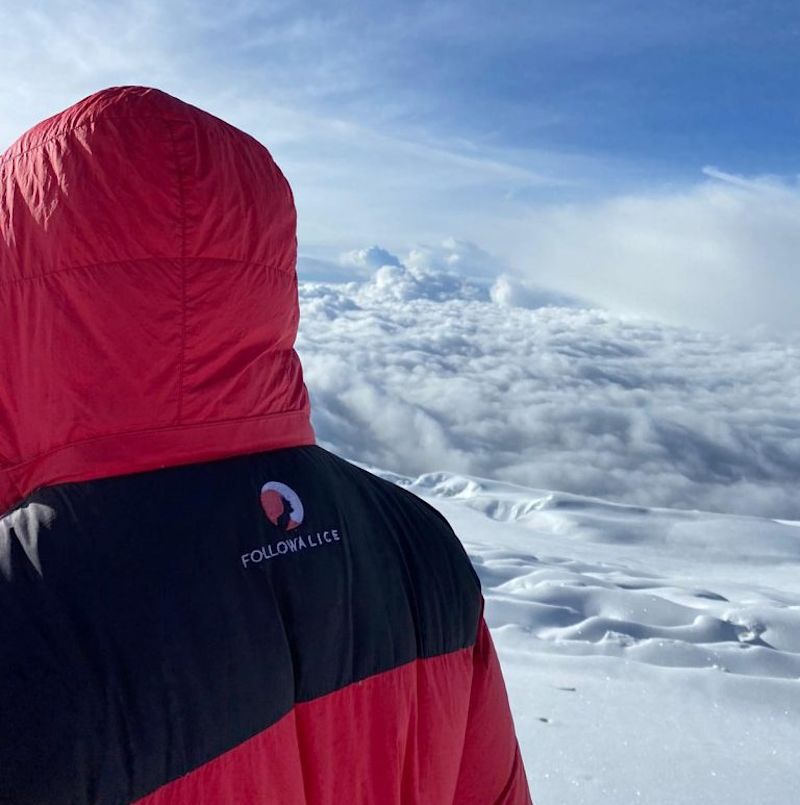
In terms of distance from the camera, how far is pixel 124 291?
739 mm

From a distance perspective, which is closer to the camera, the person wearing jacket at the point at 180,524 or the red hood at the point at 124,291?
the person wearing jacket at the point at 180,524

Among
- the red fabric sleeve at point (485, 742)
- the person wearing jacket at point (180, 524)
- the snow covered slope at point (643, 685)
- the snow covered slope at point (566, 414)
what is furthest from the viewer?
the snow covered slope at point (566, 414)

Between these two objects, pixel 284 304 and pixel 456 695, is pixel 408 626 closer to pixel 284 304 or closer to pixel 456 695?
pixel 456 695

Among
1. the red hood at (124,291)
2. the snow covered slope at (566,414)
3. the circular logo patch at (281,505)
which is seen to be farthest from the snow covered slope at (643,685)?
the snow covered slope at (566,414)

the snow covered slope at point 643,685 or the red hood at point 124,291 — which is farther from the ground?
the red hood at point 124,291

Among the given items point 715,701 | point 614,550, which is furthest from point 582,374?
point 715,701

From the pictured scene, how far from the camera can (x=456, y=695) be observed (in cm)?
92

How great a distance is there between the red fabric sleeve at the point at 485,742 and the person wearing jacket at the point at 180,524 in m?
0.07

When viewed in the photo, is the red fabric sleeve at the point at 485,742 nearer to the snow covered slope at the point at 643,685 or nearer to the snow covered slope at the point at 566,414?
the snow covered slope at the point at 643,685

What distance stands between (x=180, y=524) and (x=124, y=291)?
9.3 inches

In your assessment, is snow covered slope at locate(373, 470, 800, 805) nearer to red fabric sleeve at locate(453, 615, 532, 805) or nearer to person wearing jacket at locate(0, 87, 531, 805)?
red fabric sleeve at locate(453, 615, 532, 805)

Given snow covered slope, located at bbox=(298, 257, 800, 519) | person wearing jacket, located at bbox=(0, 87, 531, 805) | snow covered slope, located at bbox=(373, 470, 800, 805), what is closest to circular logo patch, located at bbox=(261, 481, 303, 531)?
person wearing jacket, located at bbox=(0, 87, 531, 805)

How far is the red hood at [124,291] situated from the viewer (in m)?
0.73

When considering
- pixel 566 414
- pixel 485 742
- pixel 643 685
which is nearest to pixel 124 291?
pixel 485 742
